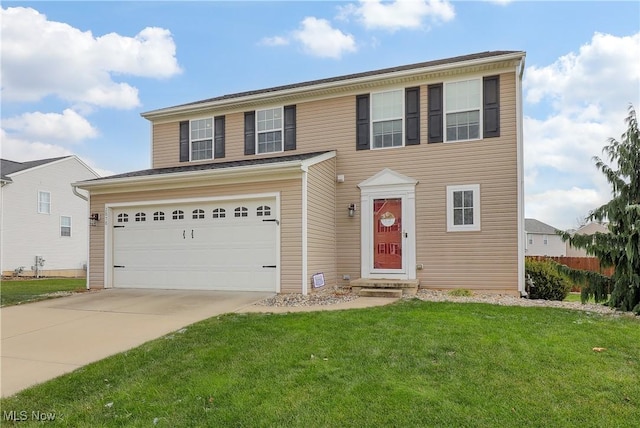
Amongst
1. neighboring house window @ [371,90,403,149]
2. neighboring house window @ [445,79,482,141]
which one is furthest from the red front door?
neighboring house window @ [445,79,482,141]

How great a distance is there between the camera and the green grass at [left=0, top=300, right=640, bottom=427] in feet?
9.75

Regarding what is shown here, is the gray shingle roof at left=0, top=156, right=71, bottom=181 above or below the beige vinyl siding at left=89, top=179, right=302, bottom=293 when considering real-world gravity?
above

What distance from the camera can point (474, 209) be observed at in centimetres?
945

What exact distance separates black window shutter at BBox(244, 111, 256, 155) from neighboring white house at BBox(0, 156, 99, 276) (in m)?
9.89

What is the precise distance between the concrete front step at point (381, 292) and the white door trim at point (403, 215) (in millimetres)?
1171

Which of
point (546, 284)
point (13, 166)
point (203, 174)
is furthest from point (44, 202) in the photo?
point (546, 284)

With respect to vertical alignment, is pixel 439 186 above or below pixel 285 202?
above

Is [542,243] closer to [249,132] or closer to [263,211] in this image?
[249,132]

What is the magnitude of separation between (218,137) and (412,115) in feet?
18.4

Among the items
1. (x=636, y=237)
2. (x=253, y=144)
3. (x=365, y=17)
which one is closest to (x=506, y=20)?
(x=365, y=17)

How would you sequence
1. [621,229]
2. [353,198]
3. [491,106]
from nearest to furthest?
[621,229], [491,106], [353,198]

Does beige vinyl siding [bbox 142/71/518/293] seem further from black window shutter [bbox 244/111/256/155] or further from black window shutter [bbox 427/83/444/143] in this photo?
black window shutter [bbox 244/111/256/155]

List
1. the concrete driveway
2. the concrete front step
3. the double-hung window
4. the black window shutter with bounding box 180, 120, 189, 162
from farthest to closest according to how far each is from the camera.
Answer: the black window shutter with bounding box 180, 120, 189, 162, the double-hung window, the concrete front step, the concrete driveway

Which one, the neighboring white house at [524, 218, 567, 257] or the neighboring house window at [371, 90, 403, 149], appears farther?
the neighboring white house at [524, 218, 567, 257]
